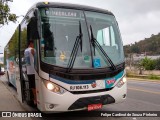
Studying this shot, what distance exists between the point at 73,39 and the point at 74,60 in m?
0.59

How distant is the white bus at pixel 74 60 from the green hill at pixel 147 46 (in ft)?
354

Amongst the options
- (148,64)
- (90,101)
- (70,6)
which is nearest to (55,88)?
(90,101)

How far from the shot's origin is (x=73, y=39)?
6570 millimetres

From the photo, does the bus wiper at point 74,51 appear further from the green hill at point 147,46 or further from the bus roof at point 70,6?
the green hill at point 147,46

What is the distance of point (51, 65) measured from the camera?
617cm

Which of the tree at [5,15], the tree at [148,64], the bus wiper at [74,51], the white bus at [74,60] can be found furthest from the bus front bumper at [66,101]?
the tree at [148,64]

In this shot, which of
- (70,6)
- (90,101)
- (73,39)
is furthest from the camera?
(70,6)

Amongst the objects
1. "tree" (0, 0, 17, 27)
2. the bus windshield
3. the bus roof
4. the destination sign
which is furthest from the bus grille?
"tree" (0, 0, 17, 27)

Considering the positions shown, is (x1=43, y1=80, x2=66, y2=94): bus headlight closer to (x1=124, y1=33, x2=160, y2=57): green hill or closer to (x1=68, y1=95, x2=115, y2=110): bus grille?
(x1=68, y1=95, x2=115, y2=110): bus grille

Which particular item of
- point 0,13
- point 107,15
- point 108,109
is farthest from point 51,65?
point 0,13

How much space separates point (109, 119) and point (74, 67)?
189 centimetres

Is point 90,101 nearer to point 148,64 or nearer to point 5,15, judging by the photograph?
point 5,15

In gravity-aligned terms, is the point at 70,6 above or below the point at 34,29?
above

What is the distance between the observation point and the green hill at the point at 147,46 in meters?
112
